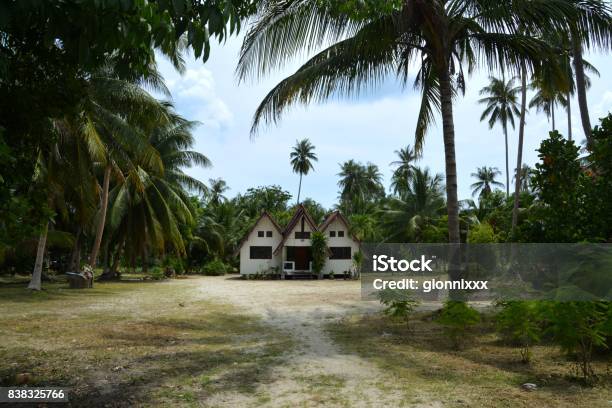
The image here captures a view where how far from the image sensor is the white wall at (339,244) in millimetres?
31438

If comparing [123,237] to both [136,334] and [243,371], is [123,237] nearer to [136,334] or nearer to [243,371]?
[136,334]

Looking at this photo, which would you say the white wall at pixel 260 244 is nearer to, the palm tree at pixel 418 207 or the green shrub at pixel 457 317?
the palm tree at pixel 418 207

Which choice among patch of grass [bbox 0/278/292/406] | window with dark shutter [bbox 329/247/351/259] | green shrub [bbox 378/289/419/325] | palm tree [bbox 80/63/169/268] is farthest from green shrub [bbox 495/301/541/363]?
window with dark shutter [bbox 329/247/351/259]

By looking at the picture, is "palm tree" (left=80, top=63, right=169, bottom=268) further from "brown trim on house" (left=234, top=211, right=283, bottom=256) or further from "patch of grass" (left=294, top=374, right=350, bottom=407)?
"brown trim on house" (left=234, top=211, right=283, bottom=256)

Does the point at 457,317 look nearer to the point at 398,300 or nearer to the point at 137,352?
the point at 398,300

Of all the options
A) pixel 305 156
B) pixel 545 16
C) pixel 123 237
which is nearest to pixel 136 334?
pixel 545 16

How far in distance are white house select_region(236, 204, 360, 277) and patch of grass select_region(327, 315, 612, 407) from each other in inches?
865

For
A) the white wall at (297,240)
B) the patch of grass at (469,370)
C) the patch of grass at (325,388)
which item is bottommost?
the patch of grass at (325,388)

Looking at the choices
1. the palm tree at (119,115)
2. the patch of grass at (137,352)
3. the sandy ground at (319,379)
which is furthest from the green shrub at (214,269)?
the sandy ground at (319,379)

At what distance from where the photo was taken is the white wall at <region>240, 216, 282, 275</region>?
104 feet

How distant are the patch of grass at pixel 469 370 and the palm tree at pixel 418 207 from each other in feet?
84.9

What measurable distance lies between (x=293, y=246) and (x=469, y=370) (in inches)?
1019

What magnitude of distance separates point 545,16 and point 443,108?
8.38 ft

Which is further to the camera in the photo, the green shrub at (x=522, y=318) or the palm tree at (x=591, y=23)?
the palm tree at (x=591, y=23)
